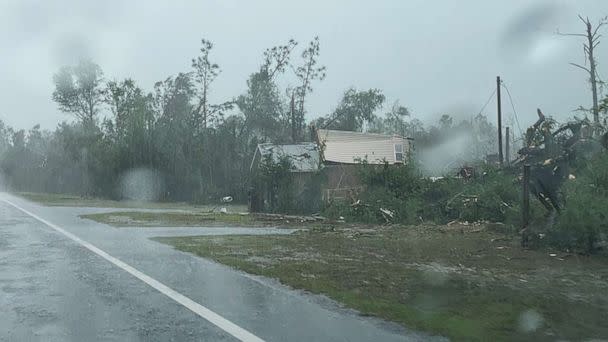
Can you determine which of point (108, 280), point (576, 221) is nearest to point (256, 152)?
point (576, 221)

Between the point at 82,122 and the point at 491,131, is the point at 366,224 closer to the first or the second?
the point at 491,131

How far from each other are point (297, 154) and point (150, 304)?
3502 cm

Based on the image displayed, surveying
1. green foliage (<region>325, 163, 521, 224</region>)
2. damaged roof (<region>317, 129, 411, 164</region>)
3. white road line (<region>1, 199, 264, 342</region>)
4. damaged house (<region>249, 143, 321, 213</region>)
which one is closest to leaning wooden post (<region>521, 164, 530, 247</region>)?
green foliage (<region>325, 163, 521, 224</region>)

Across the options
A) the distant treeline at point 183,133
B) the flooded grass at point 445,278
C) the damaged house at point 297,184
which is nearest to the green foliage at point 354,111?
the distant treeline at point 183,133

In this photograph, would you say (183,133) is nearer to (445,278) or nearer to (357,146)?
(357,146)

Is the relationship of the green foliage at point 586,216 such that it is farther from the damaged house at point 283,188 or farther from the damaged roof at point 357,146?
the damaged roof at point 357,146

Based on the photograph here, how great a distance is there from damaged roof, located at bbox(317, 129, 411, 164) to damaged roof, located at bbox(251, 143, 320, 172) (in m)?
1.13

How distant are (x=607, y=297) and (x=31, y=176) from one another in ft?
227

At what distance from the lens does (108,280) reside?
985 centimetres

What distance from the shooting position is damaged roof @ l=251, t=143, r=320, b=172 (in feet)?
115

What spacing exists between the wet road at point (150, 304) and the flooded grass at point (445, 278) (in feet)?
2.05

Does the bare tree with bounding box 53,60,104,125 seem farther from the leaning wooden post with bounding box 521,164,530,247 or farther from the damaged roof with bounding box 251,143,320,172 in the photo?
the leaning wooden post with bounding box 521,164,530,247

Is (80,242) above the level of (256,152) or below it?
below

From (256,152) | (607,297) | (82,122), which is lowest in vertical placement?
(607,297)
